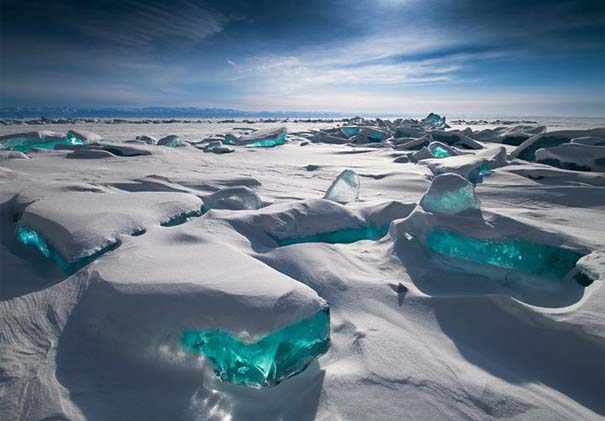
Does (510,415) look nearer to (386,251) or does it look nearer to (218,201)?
(386,251)

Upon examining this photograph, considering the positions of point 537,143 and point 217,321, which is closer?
point 217,321

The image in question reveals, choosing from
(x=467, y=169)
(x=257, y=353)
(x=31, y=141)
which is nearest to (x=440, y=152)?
(x=467, y=169)

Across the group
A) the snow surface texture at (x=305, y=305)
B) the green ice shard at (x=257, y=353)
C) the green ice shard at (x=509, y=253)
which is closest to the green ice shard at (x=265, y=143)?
A: the snow surface texture at (x=305, y=305)

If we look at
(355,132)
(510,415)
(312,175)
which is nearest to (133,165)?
(312,175)

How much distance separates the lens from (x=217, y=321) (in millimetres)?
1007

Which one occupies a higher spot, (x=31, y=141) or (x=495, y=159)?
(x=495, y=159)

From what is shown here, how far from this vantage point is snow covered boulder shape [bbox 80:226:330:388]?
0.99m

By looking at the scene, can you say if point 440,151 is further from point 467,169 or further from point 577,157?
point 467,169

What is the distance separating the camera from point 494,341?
118cm

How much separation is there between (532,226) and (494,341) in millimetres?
915

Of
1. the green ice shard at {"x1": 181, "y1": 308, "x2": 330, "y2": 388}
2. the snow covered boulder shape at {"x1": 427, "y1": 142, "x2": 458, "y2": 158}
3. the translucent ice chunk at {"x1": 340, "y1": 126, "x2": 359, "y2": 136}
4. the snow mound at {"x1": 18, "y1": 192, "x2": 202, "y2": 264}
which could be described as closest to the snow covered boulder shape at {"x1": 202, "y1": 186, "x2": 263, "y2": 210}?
the snow mound at {"x1": 18, "y1": 192, "x2": 202, "y2": 264}

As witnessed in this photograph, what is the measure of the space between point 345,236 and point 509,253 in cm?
91

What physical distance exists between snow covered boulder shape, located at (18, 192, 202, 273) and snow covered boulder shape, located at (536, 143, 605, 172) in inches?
175

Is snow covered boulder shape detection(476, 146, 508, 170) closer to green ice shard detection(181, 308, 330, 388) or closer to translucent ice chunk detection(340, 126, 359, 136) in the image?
green ice shard detection(181, 308, 330, 388)
